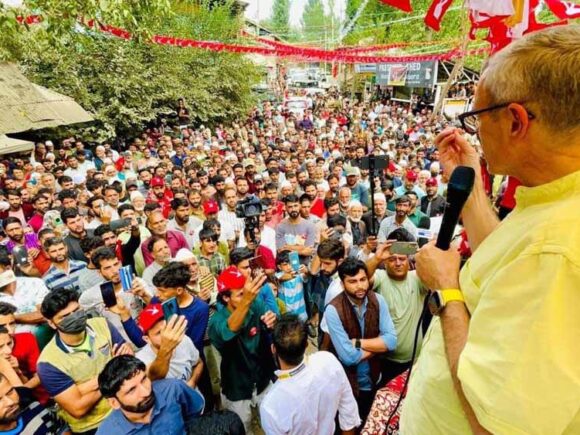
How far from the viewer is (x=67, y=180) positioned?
771 cm

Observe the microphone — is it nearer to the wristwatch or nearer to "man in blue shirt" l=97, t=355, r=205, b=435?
the wristwatch

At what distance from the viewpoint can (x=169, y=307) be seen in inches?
119

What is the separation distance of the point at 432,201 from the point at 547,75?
5792 millimetres

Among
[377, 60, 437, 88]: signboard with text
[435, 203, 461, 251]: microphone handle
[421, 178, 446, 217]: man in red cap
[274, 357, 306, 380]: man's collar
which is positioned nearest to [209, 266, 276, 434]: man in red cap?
[274, 357, 306, 380]: man's collar

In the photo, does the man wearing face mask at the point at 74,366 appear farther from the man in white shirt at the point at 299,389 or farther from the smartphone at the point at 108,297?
the man in white shirt at the point at 299,389

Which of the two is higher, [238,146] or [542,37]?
[542,37]

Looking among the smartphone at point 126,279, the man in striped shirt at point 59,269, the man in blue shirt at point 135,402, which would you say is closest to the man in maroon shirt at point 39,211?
the man in striped shirt at point 59,269

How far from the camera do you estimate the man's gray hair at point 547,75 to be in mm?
860

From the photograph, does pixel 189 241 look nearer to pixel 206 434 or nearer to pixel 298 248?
pixel 298 248

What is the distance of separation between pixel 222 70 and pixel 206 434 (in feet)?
60.5

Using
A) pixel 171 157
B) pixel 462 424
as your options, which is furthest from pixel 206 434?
pixel 171 157

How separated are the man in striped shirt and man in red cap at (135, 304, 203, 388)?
1.75 m

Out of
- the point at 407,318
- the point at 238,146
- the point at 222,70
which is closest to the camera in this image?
the point at 407,318

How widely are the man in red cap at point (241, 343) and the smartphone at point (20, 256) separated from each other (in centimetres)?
266
